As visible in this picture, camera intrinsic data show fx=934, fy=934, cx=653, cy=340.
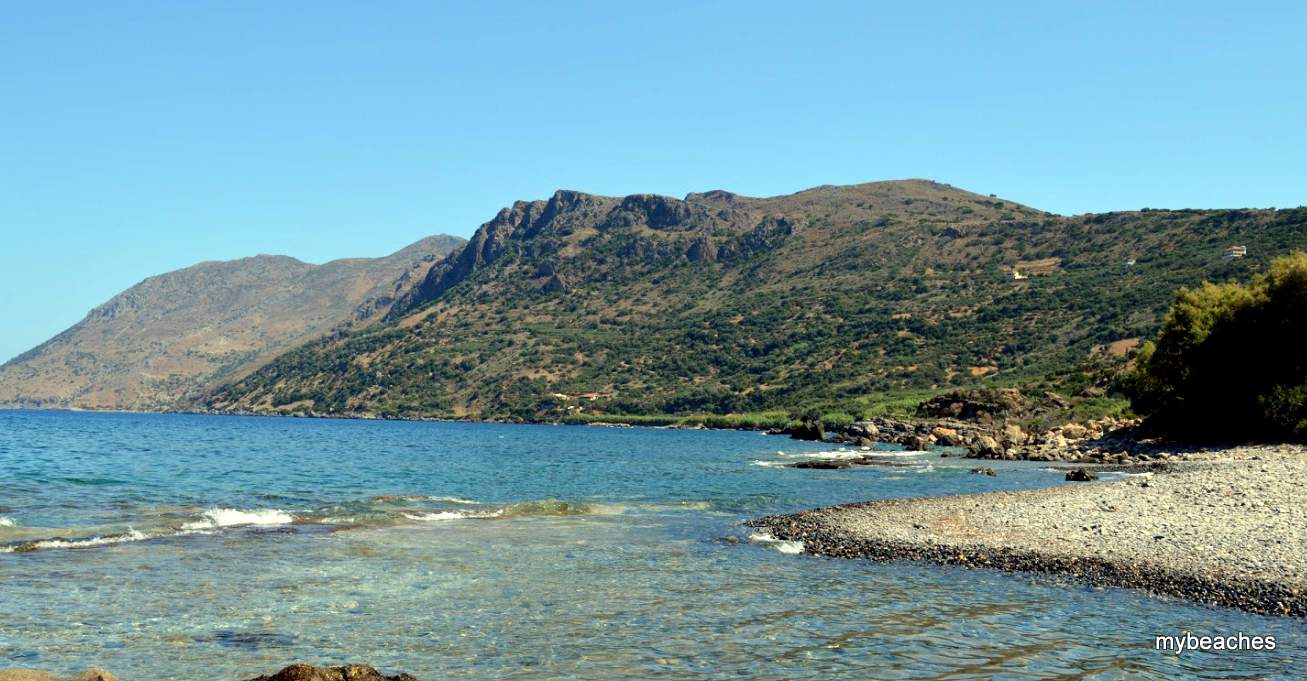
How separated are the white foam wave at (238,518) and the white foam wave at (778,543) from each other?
18.0m

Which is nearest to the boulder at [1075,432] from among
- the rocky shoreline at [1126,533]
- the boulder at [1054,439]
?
the boulder at [1054,439]

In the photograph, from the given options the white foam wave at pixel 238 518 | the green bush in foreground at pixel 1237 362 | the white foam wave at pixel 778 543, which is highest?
the green bush in foreground at pixel 1237 362

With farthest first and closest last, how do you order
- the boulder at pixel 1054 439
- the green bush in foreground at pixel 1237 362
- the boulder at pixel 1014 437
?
the boulder at pixel 1014 437 → the boulder at pixel 1054 439 → the green bush in foreground at pixel 1237 362

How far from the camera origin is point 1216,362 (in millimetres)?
63125

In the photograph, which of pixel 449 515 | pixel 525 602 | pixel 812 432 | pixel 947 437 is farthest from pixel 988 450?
pixel 525 602

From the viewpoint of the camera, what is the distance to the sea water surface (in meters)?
16.2

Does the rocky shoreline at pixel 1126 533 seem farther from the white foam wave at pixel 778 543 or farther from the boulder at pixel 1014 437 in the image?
the boulder at pixel 1014 437

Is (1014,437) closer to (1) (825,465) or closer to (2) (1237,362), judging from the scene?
(2) (1237,362)

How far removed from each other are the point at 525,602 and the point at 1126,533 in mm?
18288

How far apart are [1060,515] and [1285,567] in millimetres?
11212

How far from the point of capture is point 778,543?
2994 centimetres

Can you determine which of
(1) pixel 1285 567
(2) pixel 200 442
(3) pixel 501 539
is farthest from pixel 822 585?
(2) pixel 200 442

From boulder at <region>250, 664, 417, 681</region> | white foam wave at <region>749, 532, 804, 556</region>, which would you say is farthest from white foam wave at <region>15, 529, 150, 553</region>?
white foam wave at <region>749, 532, 804, 556</region>

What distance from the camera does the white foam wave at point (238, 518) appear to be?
34.5 meters
